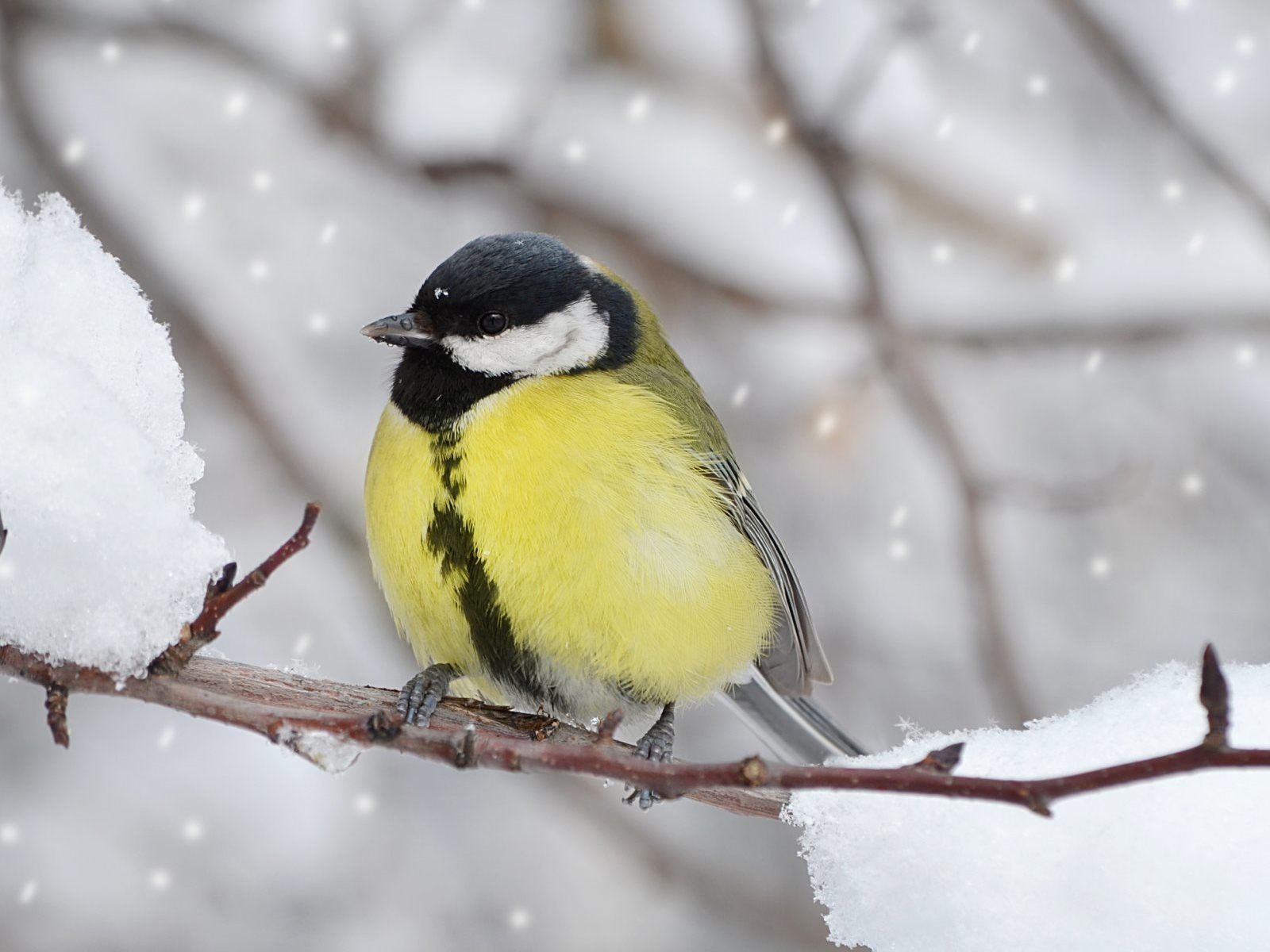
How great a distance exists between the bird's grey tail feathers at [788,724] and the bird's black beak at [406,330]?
0.99 metres

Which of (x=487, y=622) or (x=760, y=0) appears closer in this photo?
(x=487, y=622)

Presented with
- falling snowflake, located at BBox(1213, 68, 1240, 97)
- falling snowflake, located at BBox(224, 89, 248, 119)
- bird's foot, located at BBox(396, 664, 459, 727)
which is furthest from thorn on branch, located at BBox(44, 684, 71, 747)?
falling snowflake, located at BBox(1213, 68, 1240, 97)

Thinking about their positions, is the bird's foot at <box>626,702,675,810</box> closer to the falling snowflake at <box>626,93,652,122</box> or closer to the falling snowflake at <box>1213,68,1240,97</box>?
the falling snowflake at <box>626,93,652,122</box>

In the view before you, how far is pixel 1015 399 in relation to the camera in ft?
13.2

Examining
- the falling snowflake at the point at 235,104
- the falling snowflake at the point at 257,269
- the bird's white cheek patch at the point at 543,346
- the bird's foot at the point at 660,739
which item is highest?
the bird's white cheek patch at the point at 543,346

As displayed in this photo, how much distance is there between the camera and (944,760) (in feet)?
3.71

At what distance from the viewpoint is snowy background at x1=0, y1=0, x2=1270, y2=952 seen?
337 cm

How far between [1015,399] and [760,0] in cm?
150

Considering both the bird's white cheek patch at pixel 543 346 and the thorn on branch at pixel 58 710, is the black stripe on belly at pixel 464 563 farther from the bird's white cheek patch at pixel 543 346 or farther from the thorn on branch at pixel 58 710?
the thorn on branch at pixel 58 710

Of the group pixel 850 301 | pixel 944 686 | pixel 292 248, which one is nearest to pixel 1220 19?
pixel 850 301

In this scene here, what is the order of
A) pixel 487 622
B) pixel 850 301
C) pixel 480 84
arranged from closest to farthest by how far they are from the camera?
pixel 487 622
pixel 850 301
pixel 480 84

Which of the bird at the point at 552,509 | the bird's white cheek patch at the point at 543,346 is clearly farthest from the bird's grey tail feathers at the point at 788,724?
the bird's white cheek patch at the point at 543,346

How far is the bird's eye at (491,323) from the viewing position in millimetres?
2141

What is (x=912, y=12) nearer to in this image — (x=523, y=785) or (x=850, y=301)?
(x=850, y=301)
